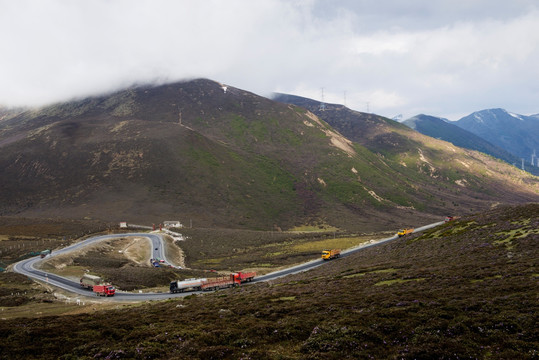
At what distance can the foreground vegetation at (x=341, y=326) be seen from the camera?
1703 centimetres

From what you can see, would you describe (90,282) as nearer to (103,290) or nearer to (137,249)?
(103,290)

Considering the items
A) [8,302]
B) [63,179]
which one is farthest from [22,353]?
[63,179]

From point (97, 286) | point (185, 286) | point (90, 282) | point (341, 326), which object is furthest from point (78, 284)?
point (341, 326)

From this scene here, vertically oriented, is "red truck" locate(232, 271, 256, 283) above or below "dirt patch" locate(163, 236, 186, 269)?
above

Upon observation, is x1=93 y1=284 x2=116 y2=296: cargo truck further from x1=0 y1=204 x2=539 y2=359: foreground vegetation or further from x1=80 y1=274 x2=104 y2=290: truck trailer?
x1=0 y1=204 x2=539 y2=359: foreground vegetation

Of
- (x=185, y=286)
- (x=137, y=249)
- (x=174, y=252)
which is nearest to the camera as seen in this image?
(x=185, y=286)

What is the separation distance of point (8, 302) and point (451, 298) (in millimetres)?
49262

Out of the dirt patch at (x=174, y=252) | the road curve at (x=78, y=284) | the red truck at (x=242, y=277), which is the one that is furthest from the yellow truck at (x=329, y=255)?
the dirt patch at (x=174, y=252)

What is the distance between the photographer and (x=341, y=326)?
2041 cm

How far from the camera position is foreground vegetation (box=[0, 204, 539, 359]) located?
1703 cm

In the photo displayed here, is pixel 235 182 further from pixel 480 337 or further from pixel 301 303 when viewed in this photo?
pixel 480 337

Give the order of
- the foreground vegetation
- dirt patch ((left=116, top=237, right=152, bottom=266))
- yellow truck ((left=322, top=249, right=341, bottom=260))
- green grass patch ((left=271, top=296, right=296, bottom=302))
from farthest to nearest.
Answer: dirt patch ((left=116, top=237, right=152, bottom=266)), yellow truck ((left=322, top=249, right=341, bottom=260)), green grass patch ((left=271, top=296, right=296, bottom=302)), the foreground vegetation

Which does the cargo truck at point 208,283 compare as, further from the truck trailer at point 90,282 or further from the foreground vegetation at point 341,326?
the foreground vegetation at point 341,326

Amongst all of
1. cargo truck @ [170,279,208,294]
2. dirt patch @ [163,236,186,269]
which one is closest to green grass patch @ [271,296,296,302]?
cargo truck @ [170,279,208,294]
